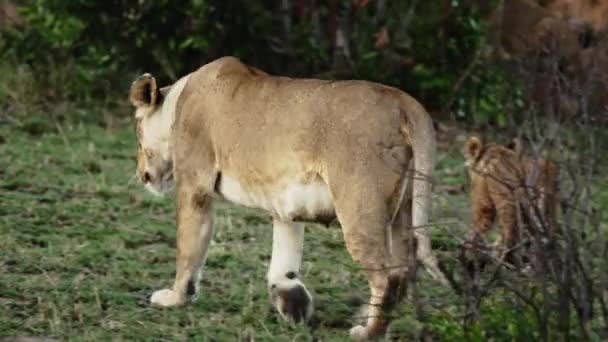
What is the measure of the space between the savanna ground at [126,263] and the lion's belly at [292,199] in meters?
0.45

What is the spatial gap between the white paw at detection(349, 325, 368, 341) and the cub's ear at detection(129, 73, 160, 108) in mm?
1568

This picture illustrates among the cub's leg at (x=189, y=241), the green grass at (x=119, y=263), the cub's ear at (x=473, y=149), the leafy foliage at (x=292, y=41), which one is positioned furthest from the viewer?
the leafy foliage at (x=292, y=41)

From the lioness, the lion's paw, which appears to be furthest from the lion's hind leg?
the lion's paw

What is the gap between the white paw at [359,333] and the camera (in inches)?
237

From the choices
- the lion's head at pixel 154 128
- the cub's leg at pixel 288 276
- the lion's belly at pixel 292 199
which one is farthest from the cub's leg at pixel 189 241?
the lion's head at pixel 154 128

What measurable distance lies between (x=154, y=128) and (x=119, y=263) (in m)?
0.74

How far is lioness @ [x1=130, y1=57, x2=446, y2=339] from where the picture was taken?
19.4 feet

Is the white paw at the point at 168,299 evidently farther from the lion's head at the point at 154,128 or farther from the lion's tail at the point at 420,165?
the lion's tail at the point at 420,165

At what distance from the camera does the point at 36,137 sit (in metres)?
10.5

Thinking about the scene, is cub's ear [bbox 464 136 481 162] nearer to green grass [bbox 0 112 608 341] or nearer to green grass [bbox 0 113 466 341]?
green grass [bbox 0 112 608 341]

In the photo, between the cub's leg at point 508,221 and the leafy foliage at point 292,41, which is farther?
the leafy foliage at point 292,41

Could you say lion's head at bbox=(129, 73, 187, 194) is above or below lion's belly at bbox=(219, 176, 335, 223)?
above

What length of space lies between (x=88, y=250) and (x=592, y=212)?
2.99 m

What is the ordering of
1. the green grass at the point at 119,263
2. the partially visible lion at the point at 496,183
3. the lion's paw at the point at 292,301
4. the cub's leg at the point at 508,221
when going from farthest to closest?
the cub's leg at the point at 508,221 < the partially visible lion at the point at 496,183 < the lion's paw at the point at 292,301 < the green grass at the point at 119,263
